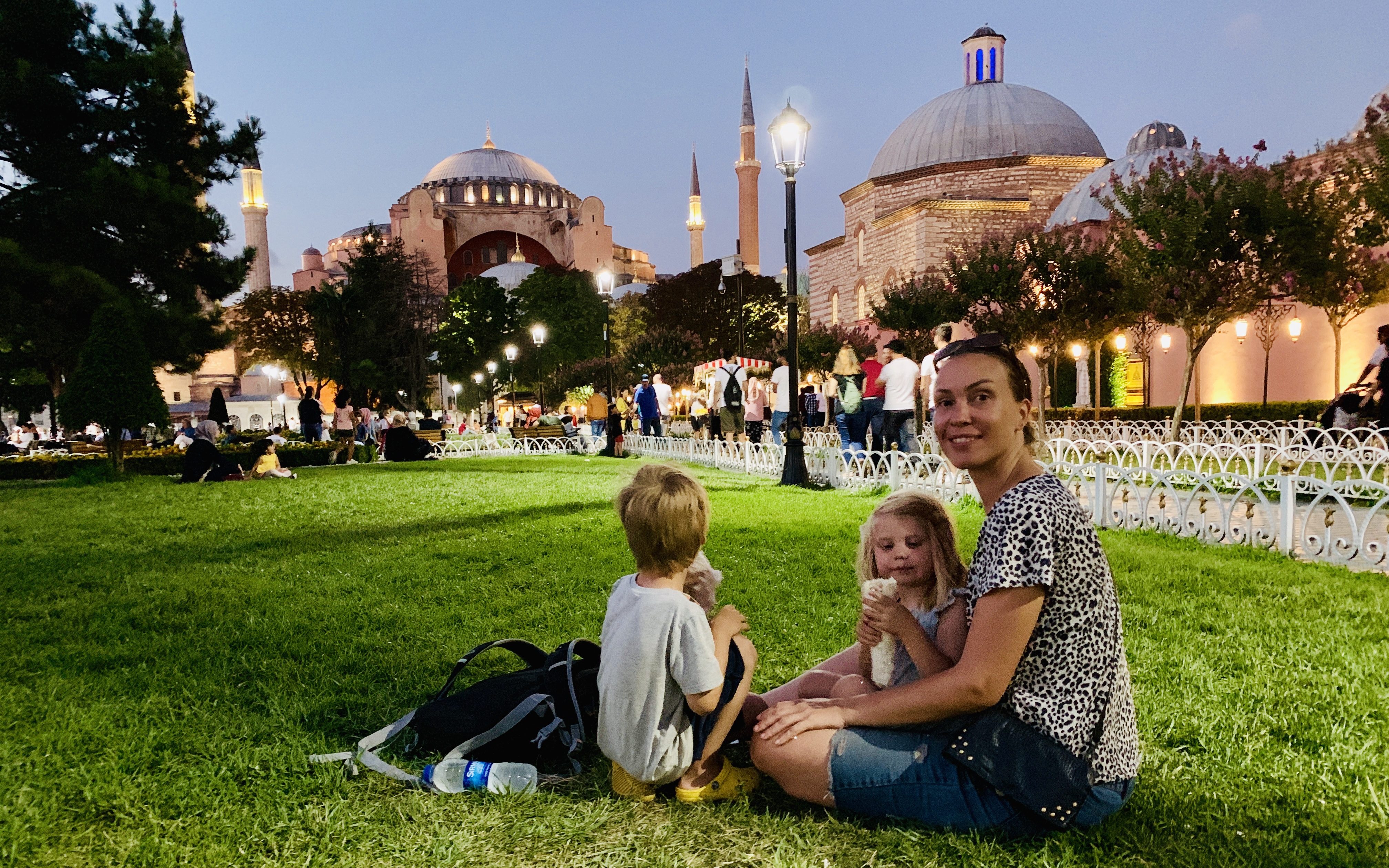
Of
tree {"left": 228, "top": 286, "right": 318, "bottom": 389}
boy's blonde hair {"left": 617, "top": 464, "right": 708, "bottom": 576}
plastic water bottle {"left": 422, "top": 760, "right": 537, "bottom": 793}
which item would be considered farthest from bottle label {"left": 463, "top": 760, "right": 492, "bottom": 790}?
tree {"left": 228, "top": 286, "right": 318, "bottom": 389}

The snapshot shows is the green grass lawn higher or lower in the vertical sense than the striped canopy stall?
lower

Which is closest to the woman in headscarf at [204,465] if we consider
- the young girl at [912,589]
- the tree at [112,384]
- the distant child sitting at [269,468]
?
the distant child sitting at [269,468]

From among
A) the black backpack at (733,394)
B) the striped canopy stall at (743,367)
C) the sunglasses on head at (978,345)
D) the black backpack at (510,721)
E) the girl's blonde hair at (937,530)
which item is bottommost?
the black backpack at (510,721)

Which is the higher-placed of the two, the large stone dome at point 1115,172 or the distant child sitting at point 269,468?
the large stone dome at point 1115,172

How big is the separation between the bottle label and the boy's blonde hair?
2.66 ft

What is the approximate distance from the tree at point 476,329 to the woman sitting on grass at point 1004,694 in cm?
4550

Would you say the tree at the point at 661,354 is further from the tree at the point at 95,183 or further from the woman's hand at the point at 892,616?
the woman's hand at the point at 892,616

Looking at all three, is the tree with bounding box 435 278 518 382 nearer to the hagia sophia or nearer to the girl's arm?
the hagia sophia

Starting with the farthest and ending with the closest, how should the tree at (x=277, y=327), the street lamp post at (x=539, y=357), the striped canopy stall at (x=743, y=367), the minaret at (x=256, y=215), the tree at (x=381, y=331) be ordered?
the minaret at (x=256, y=215) → the tree at (x=277, y=327) → the tree at (x=381, y=331) → the street lamp post at (x=539, y=357) → the striped canopy stall at (x=743, y=367)

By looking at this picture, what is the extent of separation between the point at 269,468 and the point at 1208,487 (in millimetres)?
13328

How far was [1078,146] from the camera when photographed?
1321 inches

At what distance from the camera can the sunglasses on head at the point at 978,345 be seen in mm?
1912

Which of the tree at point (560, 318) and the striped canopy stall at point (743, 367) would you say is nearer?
the striped canopy stall at point (743, 367)

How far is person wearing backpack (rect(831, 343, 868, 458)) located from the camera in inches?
416
